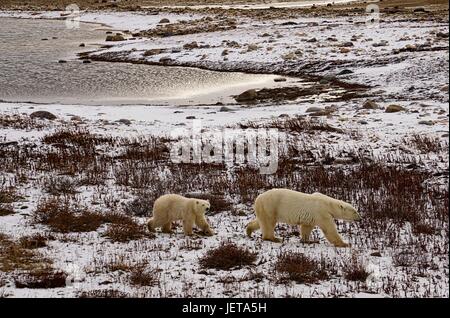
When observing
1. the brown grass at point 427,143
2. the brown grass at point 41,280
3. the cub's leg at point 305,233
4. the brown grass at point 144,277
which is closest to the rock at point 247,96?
the brown grass at point 427,143

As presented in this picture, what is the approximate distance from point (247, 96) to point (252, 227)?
2047 cm

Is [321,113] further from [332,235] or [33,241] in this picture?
[33,241]

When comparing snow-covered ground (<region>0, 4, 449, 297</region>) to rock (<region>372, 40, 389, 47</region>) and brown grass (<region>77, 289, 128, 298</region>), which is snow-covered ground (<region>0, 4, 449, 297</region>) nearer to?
brown grass (<region>77, 289, 128, 298</region>)

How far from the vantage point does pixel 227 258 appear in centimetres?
1005

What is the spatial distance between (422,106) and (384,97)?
4.19 meters

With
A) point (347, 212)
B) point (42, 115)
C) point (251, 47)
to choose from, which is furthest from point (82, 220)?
point (251, 47)

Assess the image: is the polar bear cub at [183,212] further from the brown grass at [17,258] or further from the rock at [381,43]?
the rock at [381,43]

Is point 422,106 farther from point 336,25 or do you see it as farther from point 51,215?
point 336,25

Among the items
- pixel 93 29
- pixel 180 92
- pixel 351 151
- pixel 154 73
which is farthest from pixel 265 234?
pixel 93 29

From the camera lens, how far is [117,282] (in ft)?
30.6

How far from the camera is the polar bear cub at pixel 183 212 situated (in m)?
11.5

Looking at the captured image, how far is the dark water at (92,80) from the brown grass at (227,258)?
22.0 m

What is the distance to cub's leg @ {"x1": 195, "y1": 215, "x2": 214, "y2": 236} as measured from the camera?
11562 mm
